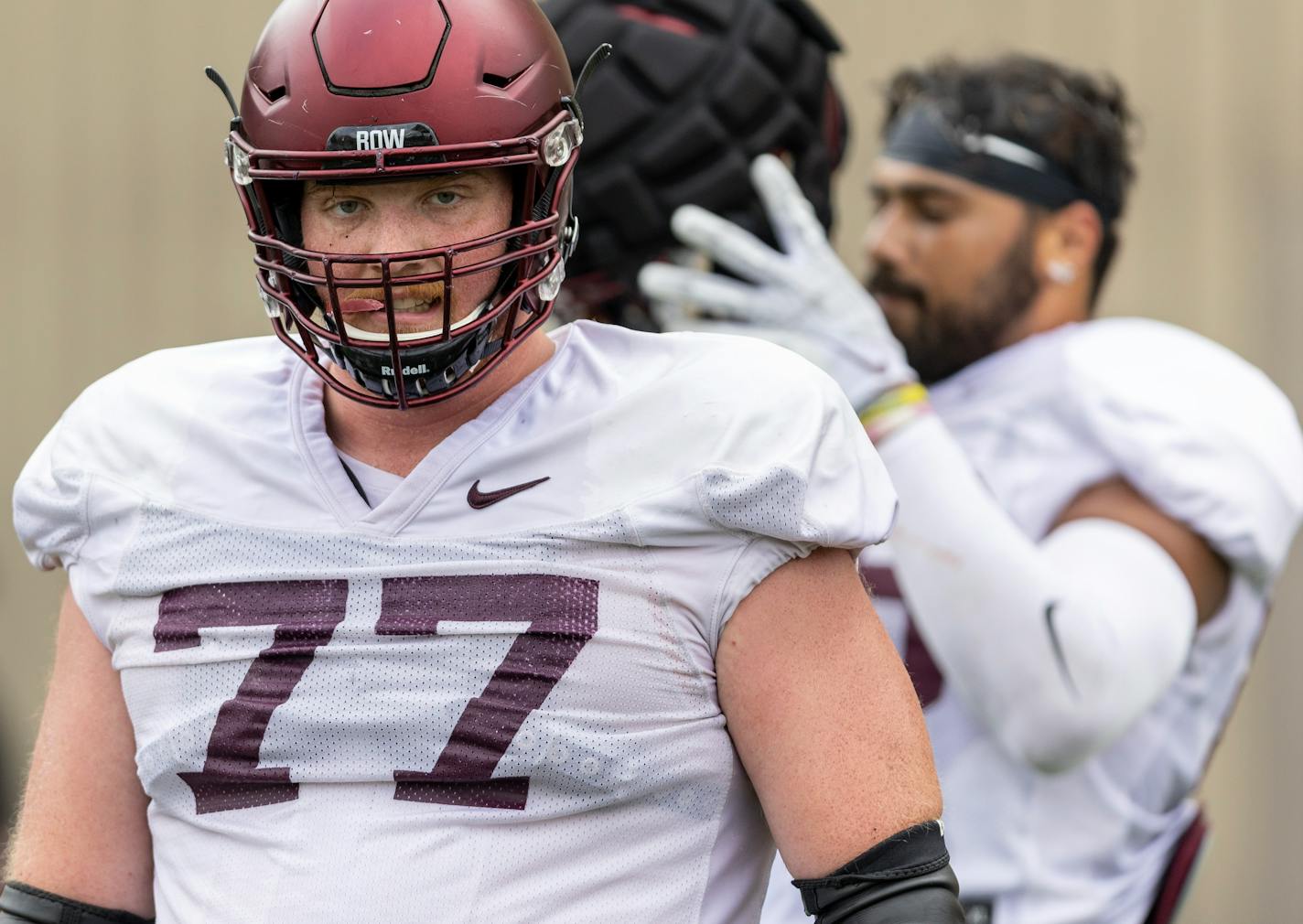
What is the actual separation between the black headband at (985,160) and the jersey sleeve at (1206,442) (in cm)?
47

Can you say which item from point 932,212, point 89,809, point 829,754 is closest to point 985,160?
point 932,212

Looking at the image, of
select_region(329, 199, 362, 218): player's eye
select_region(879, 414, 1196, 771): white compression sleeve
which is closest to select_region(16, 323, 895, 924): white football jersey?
select_region(329, 199, 362, 218): player's eye

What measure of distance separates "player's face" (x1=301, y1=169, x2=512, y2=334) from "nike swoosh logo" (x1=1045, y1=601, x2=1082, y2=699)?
46.7 inches

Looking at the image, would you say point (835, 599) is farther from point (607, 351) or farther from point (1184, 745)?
point (1184, 745)

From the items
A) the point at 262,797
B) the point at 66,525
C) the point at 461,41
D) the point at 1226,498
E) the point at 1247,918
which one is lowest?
the point at 1247,918

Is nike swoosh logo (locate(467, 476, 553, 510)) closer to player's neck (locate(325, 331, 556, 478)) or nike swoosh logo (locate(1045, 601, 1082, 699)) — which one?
player's neck (locate(325, 331, 556, 478))

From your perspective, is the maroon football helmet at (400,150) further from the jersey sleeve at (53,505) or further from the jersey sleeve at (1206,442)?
the jersey sleeve at (1206,442)

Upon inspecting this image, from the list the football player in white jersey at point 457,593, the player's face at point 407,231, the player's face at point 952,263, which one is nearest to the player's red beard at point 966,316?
the player's face at point 952,263

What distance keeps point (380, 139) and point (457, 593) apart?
1.29 ft

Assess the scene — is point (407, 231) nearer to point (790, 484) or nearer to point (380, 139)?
point (380, 139)

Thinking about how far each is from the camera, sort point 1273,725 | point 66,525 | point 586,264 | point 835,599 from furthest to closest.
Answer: point 1273,725, point 586,264, point 66,525, point 835,599

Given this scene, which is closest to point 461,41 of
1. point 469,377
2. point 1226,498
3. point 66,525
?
point 469,377

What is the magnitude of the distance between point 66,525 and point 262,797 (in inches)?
13.1

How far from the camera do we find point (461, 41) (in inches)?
66.2
